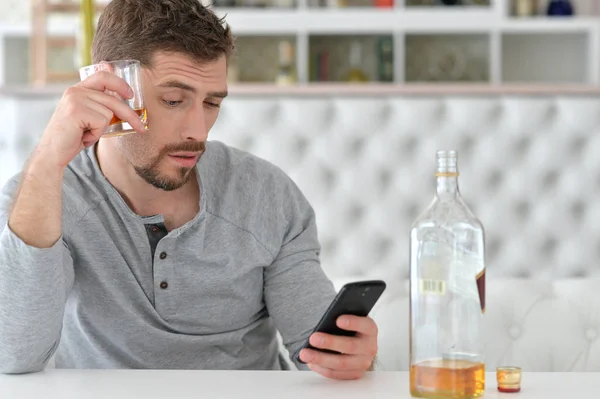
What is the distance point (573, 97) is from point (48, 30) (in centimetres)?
294

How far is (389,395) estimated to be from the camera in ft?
3.03

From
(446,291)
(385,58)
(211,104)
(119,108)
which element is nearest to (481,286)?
(446,291)

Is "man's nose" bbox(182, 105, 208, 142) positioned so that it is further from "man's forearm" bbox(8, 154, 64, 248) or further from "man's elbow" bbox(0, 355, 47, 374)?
"man's elbow" bbox(0, 355, 47, 374)

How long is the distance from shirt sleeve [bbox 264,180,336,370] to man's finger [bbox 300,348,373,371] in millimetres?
300

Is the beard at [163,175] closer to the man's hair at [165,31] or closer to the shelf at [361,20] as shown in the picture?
the man's hair at [165,31]

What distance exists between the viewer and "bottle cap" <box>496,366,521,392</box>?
3.03 feet

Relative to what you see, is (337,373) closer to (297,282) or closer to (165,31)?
(297,282)

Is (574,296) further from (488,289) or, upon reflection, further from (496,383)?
(496,383)

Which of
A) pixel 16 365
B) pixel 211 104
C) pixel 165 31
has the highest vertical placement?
pixel 165 31

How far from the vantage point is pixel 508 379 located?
93cm

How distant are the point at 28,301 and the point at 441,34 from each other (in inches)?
142

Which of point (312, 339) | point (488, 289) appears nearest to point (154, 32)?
point (312, 339)

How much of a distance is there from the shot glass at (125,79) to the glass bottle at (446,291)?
0.45 meters

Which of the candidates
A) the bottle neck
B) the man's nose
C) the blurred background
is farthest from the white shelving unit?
the bottle neck
